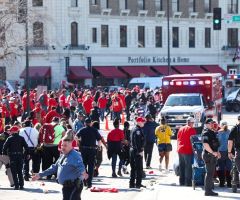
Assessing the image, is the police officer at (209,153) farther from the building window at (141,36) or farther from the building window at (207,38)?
the building window at (207,38)

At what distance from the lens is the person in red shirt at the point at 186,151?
1648 cm

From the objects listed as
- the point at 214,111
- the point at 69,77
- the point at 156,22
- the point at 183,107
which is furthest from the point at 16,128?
the point at 156,22

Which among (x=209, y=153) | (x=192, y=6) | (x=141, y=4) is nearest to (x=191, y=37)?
(x=192, y=6)

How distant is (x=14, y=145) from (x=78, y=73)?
38.9 meters

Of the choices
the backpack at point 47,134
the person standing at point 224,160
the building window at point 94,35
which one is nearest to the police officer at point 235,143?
the person standing at point 224,160

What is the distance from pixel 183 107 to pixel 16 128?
43.1 ft

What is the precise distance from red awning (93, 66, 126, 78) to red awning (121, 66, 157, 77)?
66cm

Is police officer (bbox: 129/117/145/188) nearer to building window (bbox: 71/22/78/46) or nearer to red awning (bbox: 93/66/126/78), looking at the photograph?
building window (bbox: 71/22/78/46)

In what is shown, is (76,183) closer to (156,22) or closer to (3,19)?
(3,19)

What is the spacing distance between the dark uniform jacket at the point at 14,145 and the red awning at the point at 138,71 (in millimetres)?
42194

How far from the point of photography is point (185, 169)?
54.9 ft

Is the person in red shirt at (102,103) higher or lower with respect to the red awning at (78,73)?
lower

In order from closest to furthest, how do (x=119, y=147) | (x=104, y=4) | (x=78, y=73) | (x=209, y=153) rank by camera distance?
(x=209, y=153) < (x=119, y=147) < (x=78, y=73) < (x=104, y=4)

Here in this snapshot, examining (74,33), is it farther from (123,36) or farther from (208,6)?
(208,6)
